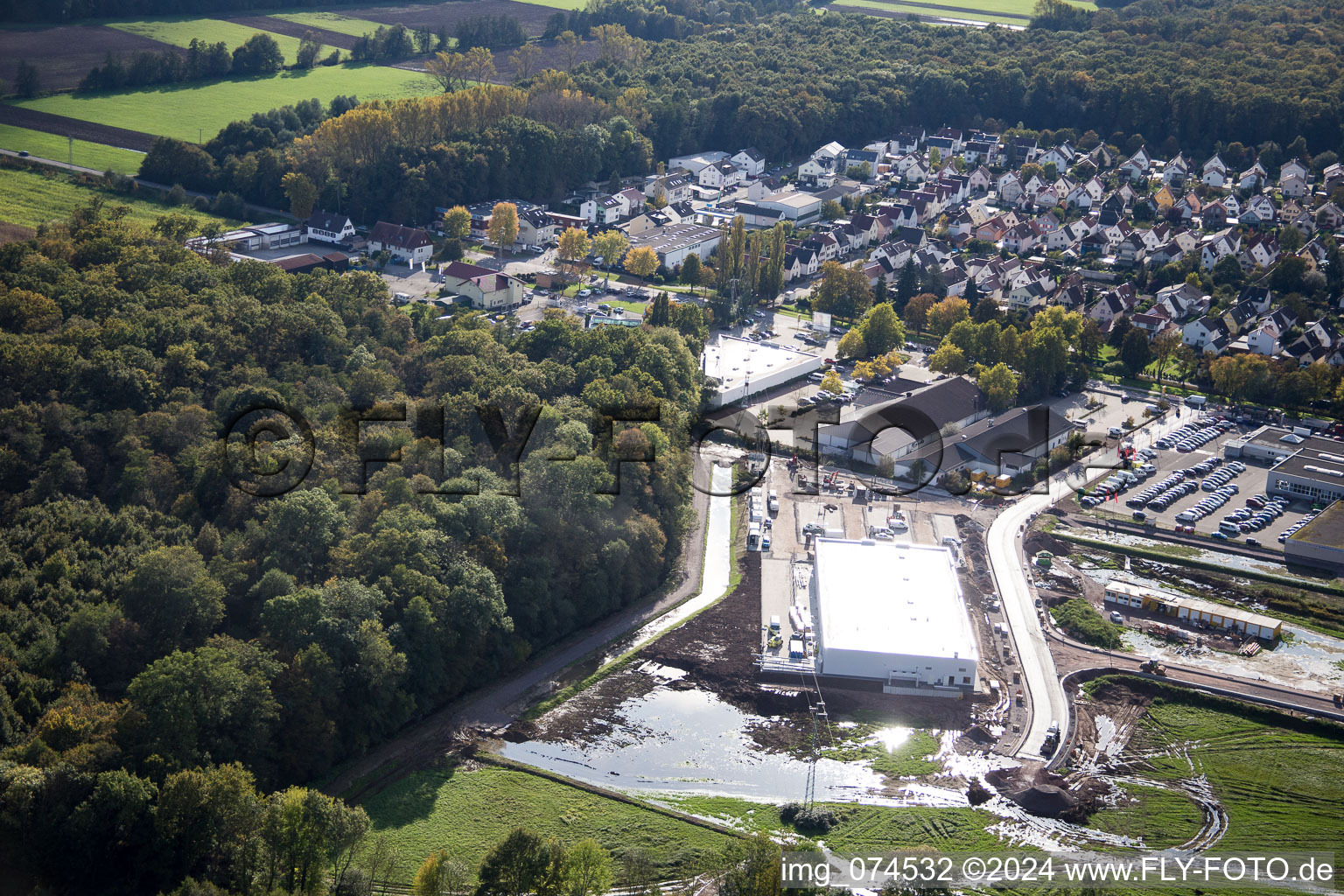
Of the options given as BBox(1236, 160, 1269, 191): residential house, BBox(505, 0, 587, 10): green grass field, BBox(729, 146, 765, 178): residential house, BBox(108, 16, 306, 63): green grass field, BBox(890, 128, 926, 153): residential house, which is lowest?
BBox(729, 146, 765, 178): residential house

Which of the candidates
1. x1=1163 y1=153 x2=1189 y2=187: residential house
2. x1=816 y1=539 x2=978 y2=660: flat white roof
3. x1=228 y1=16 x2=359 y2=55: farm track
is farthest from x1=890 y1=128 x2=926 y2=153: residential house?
x1=816 y1=539 x2=978 y2=660: flat white roof

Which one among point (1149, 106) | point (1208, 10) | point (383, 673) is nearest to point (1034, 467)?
point (383, 673)

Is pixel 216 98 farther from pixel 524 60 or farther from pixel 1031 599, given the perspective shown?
pixel 1031 599

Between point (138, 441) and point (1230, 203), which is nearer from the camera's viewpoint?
point (138, 441)

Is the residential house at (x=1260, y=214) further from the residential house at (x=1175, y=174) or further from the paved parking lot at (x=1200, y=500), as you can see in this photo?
the paved parking lot at (x=1200, y=500)

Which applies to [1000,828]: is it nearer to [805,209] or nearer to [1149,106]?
[805,209]

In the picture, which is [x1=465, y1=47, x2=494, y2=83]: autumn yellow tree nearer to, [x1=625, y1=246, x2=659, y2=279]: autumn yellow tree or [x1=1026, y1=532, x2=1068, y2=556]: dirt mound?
[x1=625, y1=246, x2=659, y2=279]: autumn yellow tree

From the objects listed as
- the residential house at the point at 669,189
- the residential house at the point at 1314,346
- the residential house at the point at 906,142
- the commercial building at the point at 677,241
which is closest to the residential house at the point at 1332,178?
the residential house at the point at 1314,346
